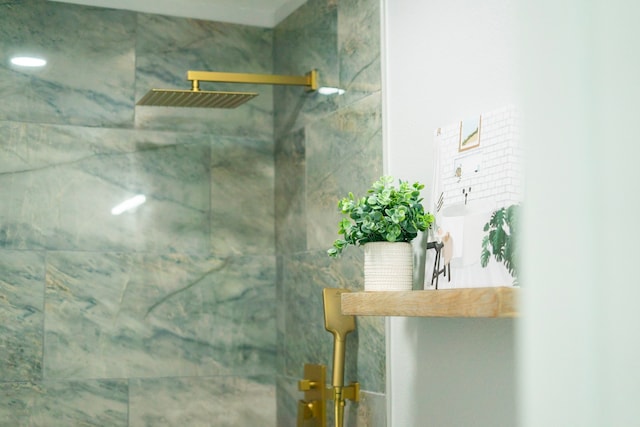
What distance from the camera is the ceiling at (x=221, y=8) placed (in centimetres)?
260

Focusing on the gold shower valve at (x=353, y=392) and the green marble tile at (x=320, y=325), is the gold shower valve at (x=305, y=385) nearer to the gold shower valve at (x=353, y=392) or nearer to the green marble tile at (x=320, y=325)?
the green marble tile at (x=320, y=325)


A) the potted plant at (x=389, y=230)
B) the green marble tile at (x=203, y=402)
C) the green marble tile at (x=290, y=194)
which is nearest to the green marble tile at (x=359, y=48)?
the green marble tile at (x=290, y=194)

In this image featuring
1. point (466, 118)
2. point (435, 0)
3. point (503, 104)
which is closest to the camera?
point (503, 104)

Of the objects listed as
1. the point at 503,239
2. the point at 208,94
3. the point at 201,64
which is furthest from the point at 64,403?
the point at 503,239

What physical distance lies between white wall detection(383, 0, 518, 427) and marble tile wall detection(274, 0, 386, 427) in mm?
88

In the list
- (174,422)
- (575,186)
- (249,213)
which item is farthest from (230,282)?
(575,186)

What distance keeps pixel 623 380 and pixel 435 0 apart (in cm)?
168

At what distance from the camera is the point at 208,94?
7.15ft

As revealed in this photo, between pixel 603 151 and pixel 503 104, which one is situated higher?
pixel 503 104

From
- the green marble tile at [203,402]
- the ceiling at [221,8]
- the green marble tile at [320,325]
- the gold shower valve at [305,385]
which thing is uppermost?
the ceiling at [221,8]

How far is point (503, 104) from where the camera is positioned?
1560 millimetres

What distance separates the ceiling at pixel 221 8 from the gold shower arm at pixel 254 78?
0.98ft

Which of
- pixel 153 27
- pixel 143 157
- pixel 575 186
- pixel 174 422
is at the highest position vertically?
pixel 153 27

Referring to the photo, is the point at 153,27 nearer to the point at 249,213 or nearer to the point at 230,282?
the point at 249,213
